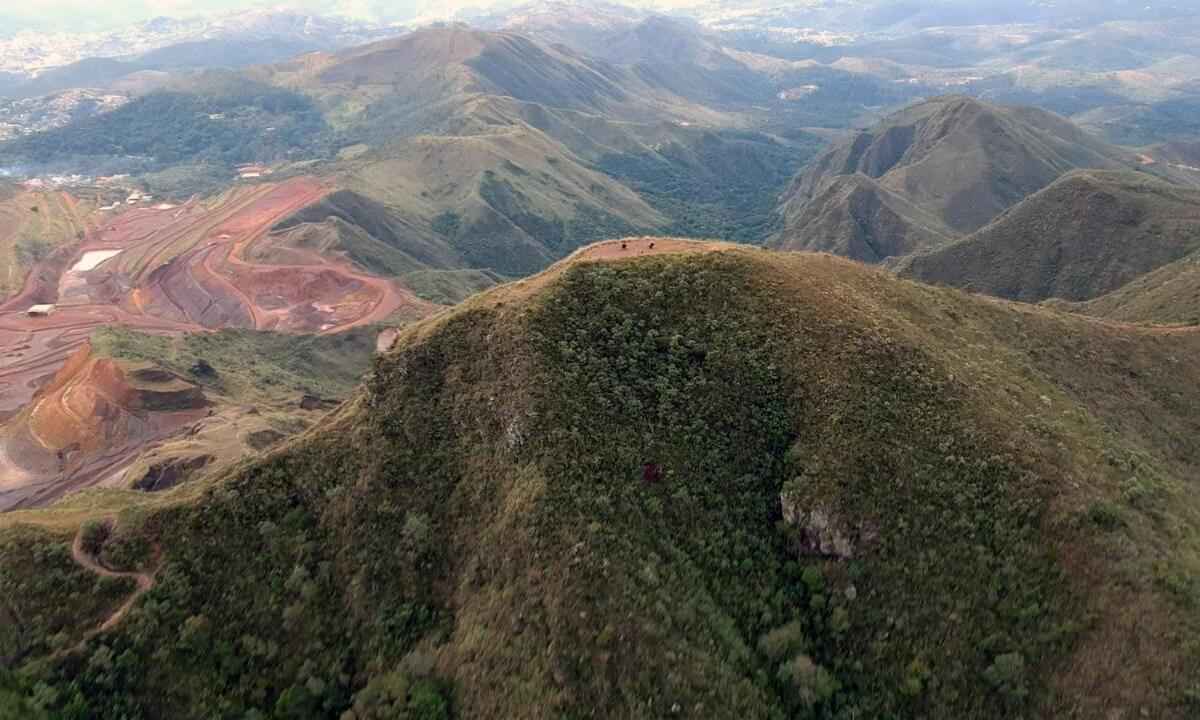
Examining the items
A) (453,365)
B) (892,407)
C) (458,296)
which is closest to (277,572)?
(453,365)

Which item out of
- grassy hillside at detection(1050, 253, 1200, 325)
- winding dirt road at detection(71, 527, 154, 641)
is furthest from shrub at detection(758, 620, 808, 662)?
grassy hillside at detection(1050, 253, 1200, 325)

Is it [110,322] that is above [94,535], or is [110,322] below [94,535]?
below

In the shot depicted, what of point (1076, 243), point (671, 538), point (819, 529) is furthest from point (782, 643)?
point (1076, 243)

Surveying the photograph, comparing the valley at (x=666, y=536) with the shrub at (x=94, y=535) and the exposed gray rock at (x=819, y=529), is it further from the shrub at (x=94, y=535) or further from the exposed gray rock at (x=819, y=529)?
the shrub at (x=94, y=535)

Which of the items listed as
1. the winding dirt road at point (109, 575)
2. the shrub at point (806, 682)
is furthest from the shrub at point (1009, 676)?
the winding dirt road at point (109, 575)

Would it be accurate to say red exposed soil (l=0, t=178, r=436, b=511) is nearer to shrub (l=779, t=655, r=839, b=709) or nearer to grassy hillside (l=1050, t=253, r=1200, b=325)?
shrub (l=779, t=655, r=839, b=709)

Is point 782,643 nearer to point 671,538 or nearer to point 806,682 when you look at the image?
point 806,682
